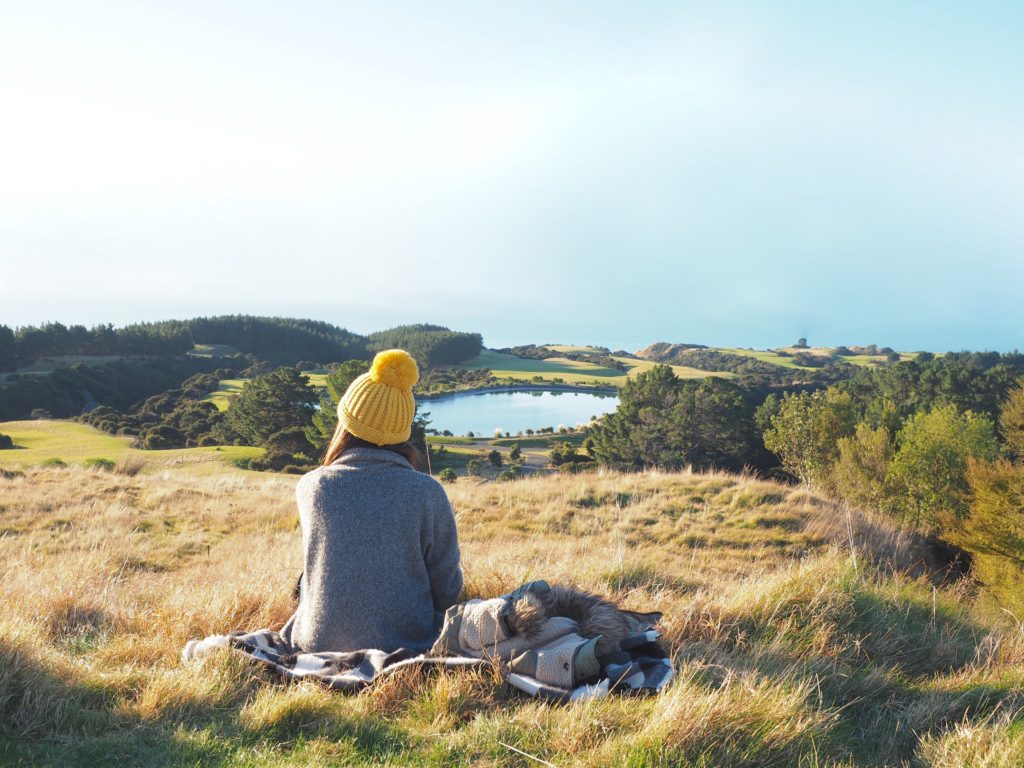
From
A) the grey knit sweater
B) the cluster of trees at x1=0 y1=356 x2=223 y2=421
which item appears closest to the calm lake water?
the cluster of trees at x1=0 y1=356 x2=223 y2=421

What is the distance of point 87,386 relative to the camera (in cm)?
8038

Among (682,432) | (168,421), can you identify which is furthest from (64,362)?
(682,432)

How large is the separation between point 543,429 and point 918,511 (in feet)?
166

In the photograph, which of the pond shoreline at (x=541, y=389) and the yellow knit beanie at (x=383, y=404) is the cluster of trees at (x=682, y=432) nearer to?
the yellow knit beanie at (x=383, y=404)

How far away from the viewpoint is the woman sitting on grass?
2.99 metres

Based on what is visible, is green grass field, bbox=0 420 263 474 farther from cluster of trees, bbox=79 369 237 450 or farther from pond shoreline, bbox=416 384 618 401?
pond shoreline, bbox=416 384 618 401

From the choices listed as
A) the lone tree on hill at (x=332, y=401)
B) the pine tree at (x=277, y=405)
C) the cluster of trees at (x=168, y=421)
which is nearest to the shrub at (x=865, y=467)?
the lone tree on hill at (x=332, y=401)

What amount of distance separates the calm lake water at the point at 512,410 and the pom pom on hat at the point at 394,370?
71543 millimetres

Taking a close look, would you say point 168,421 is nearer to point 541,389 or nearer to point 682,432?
point 682,432

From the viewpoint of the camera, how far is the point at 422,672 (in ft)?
9.36

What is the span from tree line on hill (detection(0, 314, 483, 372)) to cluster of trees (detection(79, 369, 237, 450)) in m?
24.8

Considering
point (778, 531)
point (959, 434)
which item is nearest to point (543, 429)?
point (959, 434)

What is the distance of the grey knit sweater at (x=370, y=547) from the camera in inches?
117

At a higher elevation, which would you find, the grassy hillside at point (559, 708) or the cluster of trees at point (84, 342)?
the cluster of trees at point (84, 342)
